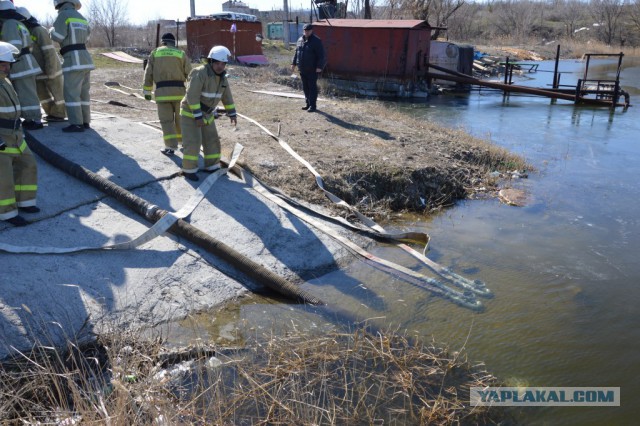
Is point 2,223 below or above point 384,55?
below

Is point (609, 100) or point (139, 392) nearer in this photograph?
point (139, 392)

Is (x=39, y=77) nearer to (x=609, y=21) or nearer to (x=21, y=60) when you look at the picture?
(x=21, y=60)

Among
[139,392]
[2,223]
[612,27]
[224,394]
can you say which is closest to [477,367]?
[224,394]

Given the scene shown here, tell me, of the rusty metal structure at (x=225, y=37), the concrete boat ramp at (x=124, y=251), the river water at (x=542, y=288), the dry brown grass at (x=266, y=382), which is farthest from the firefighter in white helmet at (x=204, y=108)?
the rusty metal structure at (x=225, y=37)

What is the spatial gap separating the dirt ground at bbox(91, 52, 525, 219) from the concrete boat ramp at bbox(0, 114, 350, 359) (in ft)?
2.93

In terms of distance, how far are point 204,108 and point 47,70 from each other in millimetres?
2515

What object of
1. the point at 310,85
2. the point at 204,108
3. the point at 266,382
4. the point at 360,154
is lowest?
the point at 266,382

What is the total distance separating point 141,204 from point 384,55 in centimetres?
1436

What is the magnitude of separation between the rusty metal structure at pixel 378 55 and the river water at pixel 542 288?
930 cm

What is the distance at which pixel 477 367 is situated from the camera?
4.14 m

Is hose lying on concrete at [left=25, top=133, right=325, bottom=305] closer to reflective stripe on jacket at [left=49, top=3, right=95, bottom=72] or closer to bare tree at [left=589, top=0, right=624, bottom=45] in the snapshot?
reflective stripe on jacket at [left=49, top=3, right=95, bottom=72]

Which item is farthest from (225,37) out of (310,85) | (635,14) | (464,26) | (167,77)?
(635,14)

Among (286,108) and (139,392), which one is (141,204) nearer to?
(139,392)

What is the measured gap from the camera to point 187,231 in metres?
5.34
